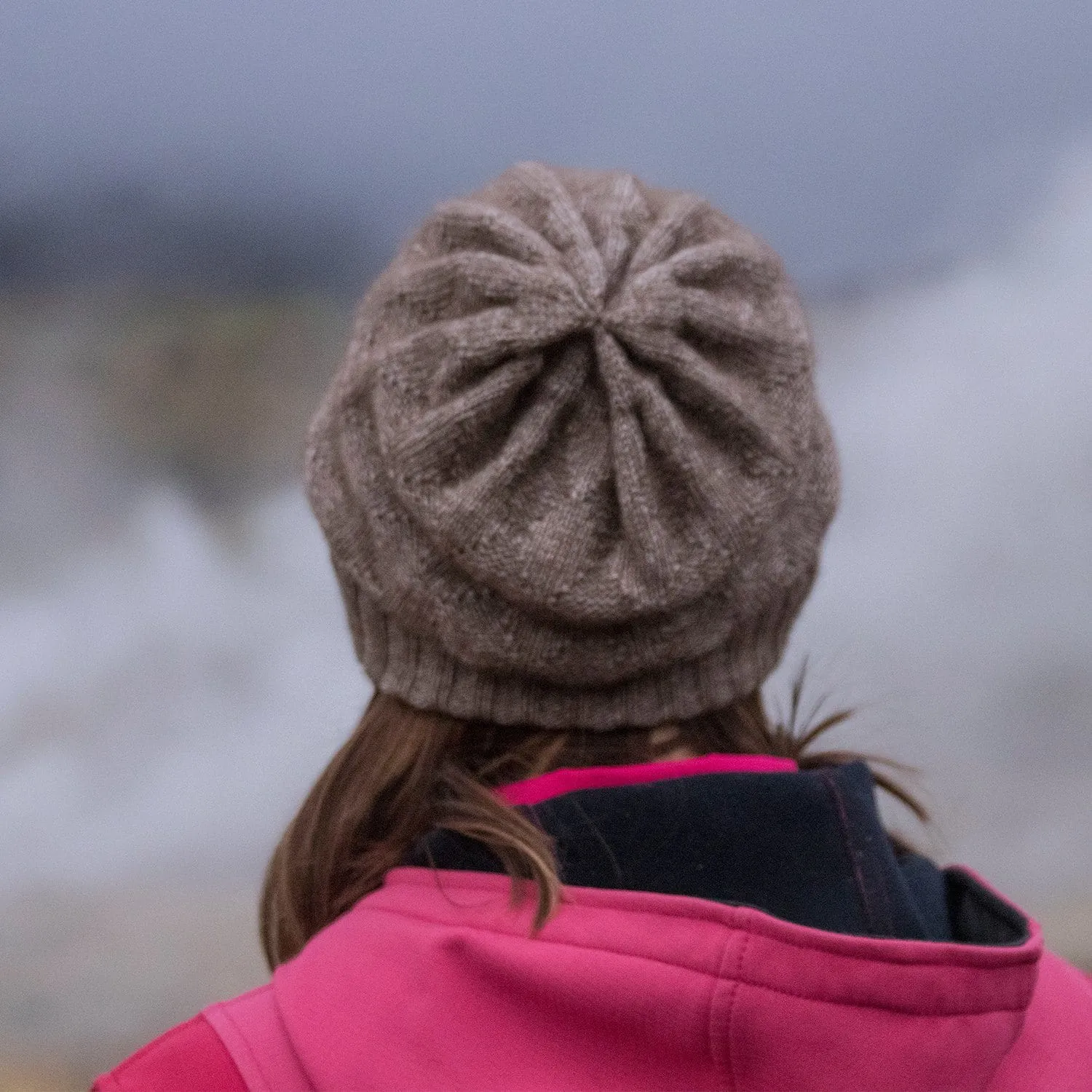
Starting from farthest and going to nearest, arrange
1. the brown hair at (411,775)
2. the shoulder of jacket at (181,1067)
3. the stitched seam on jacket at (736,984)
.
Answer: the brown hair at (411,775) < the shoulder of jacket at (181,1067) < the stitched seam on jacket at (736,984)

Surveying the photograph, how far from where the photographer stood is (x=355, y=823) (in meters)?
0.98

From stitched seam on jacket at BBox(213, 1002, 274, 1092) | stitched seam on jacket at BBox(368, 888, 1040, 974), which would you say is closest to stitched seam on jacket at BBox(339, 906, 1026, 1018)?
stitched seam on jacket at BBox(368, 888, 1040, 974)

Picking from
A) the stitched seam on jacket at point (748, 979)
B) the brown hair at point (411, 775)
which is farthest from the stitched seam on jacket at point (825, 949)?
the brown hair at point (411, 775)

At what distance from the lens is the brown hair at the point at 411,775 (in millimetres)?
947

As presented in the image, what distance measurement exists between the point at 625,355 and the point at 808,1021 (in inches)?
19.6

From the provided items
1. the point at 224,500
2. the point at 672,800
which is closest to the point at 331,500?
the point at 672,800

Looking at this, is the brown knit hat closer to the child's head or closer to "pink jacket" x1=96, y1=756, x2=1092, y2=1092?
the child's head

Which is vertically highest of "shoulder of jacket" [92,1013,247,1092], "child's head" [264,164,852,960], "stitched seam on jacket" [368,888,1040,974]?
"child's head" [264,164,852,960]

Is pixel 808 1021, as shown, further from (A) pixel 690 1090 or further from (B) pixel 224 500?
(B) pixel 224 500

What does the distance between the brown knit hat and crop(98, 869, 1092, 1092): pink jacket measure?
202 millimetres

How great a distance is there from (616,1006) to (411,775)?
0.30 m

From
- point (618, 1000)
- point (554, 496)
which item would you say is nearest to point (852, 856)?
point (618, 1000)

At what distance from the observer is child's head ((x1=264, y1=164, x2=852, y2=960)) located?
891 mm

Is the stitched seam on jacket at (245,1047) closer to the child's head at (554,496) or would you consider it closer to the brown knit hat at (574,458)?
the child's head at (554,496)
